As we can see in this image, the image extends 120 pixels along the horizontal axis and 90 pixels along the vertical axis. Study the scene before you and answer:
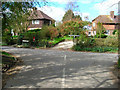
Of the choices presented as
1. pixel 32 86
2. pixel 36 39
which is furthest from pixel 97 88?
pixel 36 39

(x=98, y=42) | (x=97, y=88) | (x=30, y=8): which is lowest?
(x=97, y=88)

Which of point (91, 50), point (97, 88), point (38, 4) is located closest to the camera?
point (97, 88)

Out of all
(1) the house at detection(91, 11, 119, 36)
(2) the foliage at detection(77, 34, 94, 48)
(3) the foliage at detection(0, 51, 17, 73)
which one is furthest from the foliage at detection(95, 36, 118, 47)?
(3) the foliage at detection(0, 51, 17, 73)

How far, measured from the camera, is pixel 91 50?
13.7m

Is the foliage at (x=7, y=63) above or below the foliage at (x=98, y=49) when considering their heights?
below

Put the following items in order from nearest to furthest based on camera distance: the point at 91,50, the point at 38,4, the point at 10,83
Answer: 1. the point at 10,83
2. the point at 38,4
3. the point at 91,50

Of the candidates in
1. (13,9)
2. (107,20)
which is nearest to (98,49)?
(107,20)

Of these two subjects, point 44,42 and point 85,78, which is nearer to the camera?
point 85,78

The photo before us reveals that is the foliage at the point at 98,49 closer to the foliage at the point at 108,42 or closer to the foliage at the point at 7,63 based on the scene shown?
the foliage at the point at 108,42

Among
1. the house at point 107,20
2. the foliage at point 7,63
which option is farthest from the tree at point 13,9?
the house at point 107,20

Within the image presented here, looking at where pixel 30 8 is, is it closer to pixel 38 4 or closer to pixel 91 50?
pixel 38 4

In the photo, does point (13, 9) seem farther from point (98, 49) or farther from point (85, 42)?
point (98, 49)

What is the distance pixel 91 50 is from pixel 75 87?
33.1 feet

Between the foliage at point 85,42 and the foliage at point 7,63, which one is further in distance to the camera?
the foliage at point 85,42
